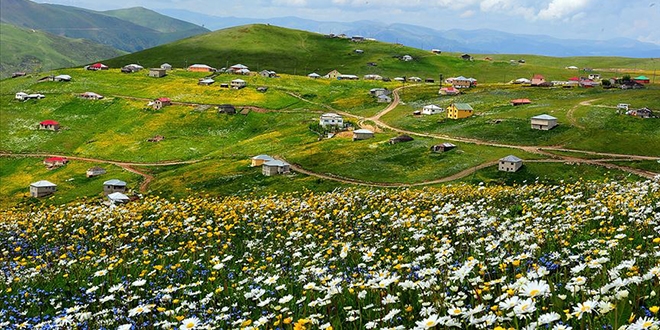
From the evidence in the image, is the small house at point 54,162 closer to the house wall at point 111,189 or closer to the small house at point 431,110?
the house wall at point 111,189

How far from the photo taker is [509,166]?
252 ft

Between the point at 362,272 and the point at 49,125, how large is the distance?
5981 inches

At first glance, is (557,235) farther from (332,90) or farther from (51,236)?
(332,90)

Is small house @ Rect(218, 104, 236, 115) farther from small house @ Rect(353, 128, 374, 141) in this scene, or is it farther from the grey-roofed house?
the grey-roofed house

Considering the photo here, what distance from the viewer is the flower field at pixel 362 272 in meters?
8.18

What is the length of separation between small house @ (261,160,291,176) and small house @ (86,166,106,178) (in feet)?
128

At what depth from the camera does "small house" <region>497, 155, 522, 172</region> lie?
7619 cm

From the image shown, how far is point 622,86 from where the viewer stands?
153m

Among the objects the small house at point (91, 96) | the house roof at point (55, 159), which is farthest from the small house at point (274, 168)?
the small house at point (91, 96)

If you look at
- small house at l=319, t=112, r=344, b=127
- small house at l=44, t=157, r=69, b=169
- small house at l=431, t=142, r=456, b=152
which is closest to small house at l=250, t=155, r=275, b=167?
small house at l=431, t=142, r=456, b=152

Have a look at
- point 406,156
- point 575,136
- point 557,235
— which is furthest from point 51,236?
point 575,136

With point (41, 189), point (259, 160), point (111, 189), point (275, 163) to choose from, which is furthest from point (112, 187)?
point (275, 163)

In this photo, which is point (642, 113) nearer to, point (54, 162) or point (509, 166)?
point (509, 166)

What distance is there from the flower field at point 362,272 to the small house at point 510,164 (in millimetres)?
53039
